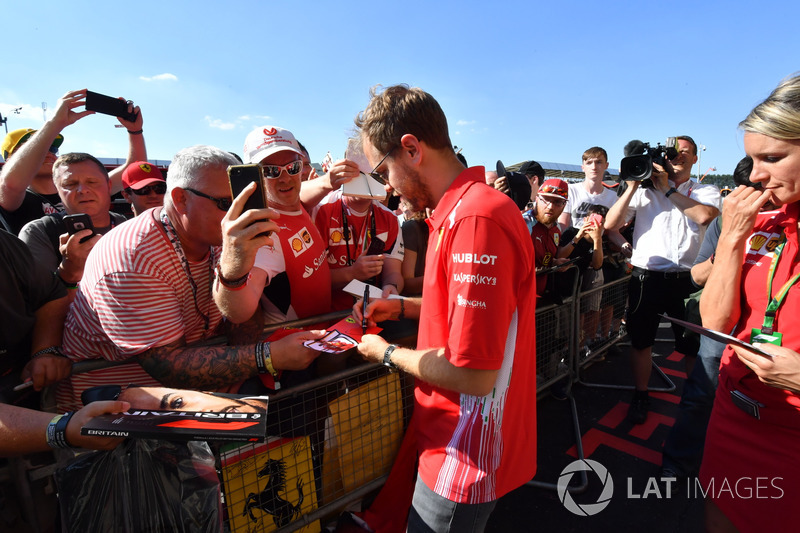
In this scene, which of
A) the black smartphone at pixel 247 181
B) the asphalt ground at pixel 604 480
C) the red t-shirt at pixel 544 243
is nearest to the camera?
the black smartphone at pixel 247 181

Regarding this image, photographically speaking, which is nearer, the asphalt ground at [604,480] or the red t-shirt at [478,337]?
the red t-shirt at [478,337]

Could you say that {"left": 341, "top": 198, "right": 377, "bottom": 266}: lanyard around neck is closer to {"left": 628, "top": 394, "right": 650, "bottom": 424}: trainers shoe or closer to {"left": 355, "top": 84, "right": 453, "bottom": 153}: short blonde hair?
{"left": 355, "top": 84, "right": 453, "bottom": 153}: short blonde hair

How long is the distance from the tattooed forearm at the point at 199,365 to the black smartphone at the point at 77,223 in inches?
47.2

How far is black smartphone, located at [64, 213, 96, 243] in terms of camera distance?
2340mm

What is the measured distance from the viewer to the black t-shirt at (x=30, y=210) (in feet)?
10.2

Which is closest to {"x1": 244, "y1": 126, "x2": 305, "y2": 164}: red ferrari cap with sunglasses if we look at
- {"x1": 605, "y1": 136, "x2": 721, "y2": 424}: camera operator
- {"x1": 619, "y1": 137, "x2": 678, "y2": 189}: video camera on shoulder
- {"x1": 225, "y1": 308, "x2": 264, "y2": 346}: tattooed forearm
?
{"x1": 225, "y1": 308, "x2": 264, "y2": 346}: tattooed forearm

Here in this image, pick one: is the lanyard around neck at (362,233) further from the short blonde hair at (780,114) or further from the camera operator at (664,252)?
the camera operator at (664,252)

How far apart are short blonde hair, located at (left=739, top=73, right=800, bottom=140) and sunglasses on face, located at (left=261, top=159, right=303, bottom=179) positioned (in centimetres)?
236

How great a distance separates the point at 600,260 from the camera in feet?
14.5

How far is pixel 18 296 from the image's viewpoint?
74.6 inches

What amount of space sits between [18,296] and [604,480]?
4008mm

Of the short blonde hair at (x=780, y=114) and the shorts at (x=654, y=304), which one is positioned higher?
the short blonde hair at (x=780, y=114)

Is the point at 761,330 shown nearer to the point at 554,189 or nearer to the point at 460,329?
the point at 460,329

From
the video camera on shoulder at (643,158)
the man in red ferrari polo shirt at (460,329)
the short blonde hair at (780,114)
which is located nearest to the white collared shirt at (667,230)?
the video camera on shoulder at (643,158)
